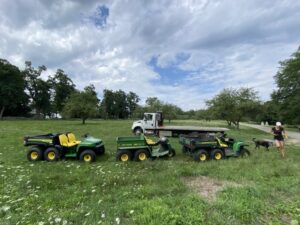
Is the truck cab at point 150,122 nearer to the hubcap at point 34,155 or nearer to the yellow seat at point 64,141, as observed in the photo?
the yellow seat at point 64,141

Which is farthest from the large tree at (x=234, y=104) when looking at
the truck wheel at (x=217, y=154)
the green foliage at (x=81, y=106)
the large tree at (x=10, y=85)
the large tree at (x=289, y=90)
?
the large tree at (x=10, y=85)

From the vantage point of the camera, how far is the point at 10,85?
49.9 metres

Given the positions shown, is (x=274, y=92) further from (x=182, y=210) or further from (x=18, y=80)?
(x=18, y=80)

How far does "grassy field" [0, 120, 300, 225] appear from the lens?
364 centimetres

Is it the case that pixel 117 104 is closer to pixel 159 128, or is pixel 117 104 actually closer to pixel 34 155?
pixel 159 128

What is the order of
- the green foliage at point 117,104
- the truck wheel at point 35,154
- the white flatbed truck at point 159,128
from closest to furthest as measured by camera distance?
→ the truck wheel at point 35,154 < the white flatbed truck at point 159,128 < the green foliage at point 117,104

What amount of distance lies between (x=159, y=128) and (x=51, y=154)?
11568 millimetres

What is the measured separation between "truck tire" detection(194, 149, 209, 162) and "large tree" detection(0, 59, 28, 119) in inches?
2101

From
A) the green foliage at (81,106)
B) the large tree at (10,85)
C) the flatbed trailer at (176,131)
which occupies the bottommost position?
the flatbed trailer at (176,131)

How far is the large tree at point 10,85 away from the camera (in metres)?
49.4

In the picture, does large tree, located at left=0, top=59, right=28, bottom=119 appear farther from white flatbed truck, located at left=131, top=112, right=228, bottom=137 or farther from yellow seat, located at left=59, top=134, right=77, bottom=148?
yellow seat, located at left=59, top=134, right=77, bottom=148

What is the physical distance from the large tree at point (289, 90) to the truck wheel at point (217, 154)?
28.9 meters

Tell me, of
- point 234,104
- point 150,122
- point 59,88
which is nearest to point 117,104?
point 59,88

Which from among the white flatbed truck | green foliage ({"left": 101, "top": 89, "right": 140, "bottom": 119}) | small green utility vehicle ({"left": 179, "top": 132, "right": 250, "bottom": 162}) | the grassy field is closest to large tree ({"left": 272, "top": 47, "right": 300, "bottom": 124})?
the white flatbed truck
